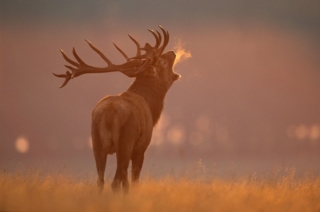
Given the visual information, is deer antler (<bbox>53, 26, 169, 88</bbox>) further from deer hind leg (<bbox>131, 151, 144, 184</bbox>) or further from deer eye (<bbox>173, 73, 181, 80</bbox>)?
deer hind leg (<bbox>131, 151, 144, 184</bbox>)

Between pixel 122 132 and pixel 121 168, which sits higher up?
pixel 122 132

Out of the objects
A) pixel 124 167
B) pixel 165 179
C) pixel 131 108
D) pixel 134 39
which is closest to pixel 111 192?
pixel 124 167

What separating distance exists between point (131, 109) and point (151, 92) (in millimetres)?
1972

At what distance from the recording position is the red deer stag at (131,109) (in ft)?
31.2

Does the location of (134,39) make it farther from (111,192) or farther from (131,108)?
(111,192)

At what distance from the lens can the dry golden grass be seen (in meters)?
8.11

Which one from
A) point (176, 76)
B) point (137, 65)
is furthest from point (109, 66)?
point (176, 76)

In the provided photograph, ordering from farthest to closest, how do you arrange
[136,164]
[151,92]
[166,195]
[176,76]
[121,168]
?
1. [176,76]
2. [151,92]
3. [136,164]
4. [121,168]
5. [166,195]

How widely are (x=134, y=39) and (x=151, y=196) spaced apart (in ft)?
14.4

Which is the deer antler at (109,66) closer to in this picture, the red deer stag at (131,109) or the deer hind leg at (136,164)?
the red deer stag at (131,109)

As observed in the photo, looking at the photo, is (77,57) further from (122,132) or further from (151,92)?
(122,132)

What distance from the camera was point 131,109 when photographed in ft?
32.3

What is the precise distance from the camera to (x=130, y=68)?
1196cm

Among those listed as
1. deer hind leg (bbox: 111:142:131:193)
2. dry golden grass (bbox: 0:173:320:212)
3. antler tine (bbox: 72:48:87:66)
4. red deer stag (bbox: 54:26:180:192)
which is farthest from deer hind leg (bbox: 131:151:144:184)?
antler tine (bbox: 72:48:87:66)
